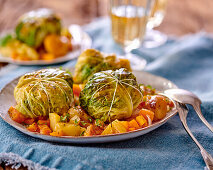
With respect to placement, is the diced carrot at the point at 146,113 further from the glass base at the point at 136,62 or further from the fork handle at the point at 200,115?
the glass base at the point at 136,62

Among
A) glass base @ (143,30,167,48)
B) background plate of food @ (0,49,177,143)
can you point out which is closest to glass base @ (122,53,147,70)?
glass base @ (143,30,167,48)

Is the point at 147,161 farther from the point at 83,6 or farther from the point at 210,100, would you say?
the point at 83,6

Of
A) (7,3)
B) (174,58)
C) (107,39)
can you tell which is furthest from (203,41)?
(7,3)

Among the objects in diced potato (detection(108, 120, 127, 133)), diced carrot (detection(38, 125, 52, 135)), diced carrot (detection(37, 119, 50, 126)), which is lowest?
diced carrot (detection(37, 119, 50, 126))

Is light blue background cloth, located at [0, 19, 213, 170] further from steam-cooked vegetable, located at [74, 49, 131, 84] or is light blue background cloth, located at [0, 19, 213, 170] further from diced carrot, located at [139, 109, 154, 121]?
steam-cooked vegetable, located at [74, 49, 131, 84]

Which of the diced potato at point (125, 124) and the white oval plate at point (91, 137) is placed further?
the diced potato at point (125, 124)

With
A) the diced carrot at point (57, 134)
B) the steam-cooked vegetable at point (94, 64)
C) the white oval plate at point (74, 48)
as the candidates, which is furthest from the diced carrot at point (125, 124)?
the white oval plate at point (74, 48)
